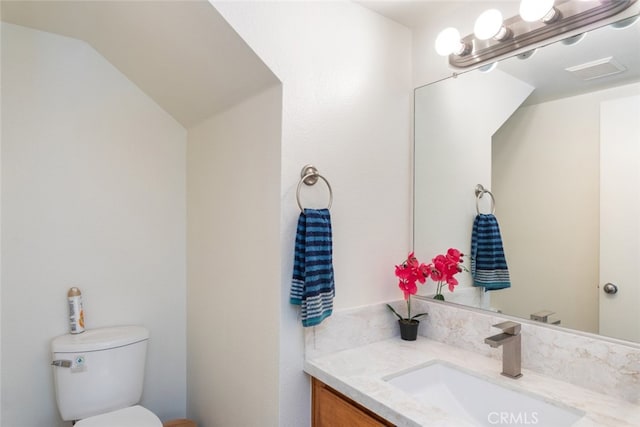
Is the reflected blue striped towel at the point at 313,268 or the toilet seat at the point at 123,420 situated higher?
the reflected blue striped towel at the point at 313,268

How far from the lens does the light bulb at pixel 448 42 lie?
138cm

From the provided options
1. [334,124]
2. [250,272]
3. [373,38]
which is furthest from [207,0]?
[250,272]

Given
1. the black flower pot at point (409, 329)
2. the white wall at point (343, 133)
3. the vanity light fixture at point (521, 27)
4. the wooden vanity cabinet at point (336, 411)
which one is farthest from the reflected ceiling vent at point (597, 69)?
the wooden vanity cabinet at point (336, 411)

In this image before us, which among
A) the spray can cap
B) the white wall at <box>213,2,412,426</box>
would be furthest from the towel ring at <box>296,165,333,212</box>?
the spray can cap

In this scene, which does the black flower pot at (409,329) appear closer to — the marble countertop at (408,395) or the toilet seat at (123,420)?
the marble countertop at (408,395)

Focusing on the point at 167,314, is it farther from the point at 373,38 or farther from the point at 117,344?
the point at 373,38

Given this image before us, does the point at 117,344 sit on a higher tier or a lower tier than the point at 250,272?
lower

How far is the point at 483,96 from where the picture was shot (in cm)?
146

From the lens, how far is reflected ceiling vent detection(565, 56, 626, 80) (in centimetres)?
110

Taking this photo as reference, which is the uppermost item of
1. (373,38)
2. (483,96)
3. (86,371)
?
(373,38)

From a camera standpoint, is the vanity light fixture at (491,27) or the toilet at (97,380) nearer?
the vanity light fixture at (491,27)

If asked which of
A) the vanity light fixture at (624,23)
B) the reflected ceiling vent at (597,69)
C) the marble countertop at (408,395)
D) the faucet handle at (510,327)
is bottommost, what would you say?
the marble countertop at (408,395)

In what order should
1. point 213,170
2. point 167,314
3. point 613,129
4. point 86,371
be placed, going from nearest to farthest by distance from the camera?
point 613,129
point 86,371
point 213,170
point 167,314

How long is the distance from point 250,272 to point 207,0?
0.94m
